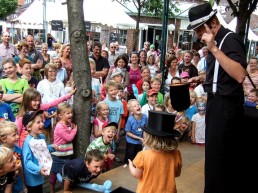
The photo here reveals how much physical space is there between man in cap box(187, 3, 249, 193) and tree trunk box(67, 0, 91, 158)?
144cm

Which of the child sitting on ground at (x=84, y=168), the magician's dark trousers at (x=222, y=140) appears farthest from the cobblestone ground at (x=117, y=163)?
the magician's dark trousers at (x=222, y=140)

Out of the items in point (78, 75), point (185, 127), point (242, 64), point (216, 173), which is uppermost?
point (242, 64)

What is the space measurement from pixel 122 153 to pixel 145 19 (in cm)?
2197

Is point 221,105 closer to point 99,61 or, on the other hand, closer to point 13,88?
point 13,88

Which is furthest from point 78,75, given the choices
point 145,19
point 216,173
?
point 145,19

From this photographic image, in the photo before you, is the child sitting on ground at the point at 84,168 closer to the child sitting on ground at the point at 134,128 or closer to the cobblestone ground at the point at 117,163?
the cobblestone ground at the point at 117,163

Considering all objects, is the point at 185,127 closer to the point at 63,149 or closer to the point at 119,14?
the point at 63,149

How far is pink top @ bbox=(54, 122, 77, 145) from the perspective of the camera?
144 inches

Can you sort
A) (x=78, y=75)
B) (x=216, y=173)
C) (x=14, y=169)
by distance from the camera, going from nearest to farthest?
(x=216, y=173) < (x=14, y=169) < (x=78, y=75)

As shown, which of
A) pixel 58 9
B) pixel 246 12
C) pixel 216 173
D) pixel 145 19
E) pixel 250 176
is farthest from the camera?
pixel 145 19

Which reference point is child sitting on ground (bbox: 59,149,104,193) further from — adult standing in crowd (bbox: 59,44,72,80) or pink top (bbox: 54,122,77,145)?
adult standing in crowd (bbox: 59,44,72,80)

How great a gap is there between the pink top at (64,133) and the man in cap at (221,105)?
1.72 meters

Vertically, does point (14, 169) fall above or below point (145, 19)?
below

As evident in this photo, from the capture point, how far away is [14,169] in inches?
108
